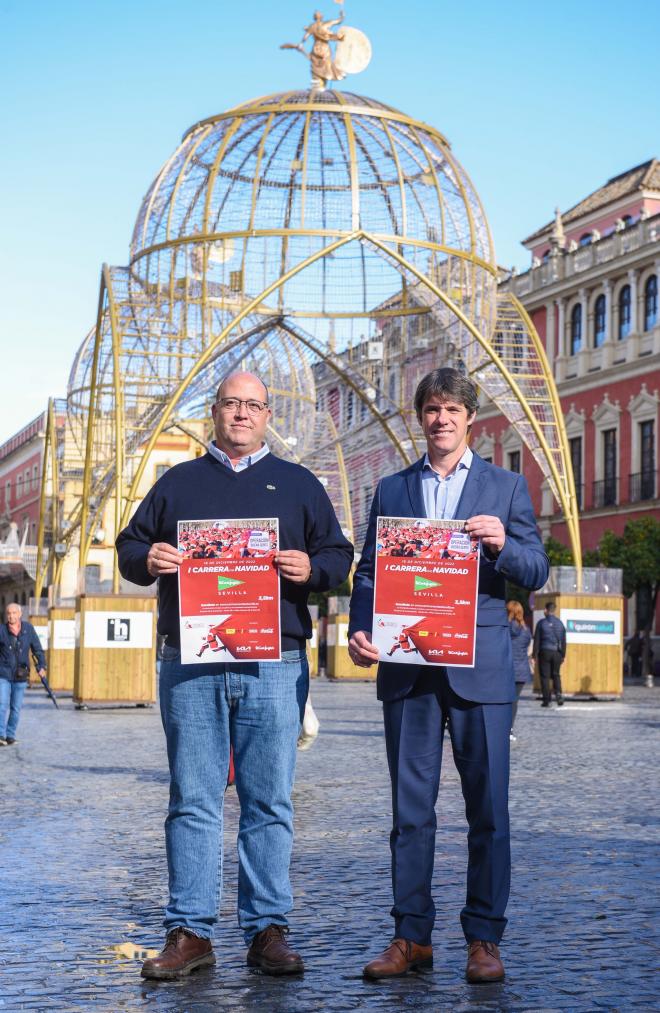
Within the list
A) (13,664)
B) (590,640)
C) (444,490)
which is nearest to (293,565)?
(444,490)

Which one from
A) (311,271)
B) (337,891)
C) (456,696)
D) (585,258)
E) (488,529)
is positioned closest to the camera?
(488,529)

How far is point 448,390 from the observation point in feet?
18.9

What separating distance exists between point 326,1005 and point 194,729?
3.72 ft

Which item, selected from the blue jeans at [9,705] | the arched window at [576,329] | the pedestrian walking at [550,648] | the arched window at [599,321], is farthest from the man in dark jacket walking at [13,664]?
the arched window at [576,329]

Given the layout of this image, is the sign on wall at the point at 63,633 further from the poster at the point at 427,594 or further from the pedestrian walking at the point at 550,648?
the poster at the point at 427,594

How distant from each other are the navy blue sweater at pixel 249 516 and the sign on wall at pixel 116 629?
62.0ft

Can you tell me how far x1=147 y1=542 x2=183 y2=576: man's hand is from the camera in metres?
5.63

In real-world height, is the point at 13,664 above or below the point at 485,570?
below

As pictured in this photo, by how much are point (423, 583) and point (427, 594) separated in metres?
0.04

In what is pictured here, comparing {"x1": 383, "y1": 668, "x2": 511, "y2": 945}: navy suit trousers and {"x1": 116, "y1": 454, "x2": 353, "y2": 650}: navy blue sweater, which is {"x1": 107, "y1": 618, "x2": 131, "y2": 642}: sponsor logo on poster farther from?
{"x1": 383, "y1": 668, "x2": 511, "y2": 945}: navy suit trousers

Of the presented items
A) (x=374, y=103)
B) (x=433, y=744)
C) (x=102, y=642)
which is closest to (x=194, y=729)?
(x=433, y=744)

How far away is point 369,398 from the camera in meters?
30.9

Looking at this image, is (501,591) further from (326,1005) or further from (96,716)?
(96,716)

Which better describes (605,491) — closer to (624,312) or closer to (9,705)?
(624,312)
